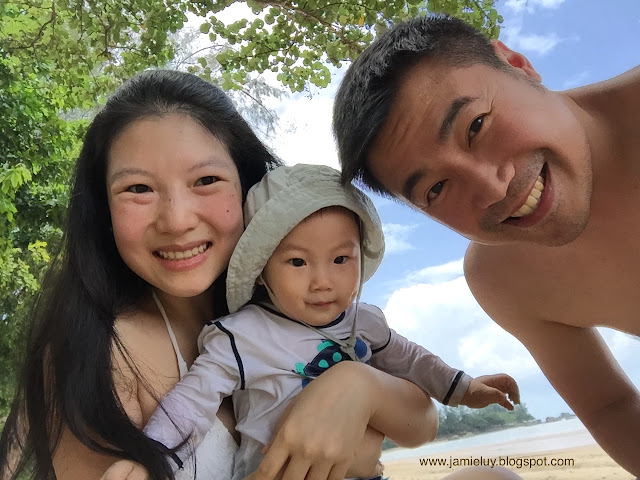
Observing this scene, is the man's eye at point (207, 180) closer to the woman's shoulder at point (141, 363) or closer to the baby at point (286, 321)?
the baby at point (286, 321)

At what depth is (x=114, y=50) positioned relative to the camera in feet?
8.84

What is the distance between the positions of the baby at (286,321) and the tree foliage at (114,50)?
918 mm

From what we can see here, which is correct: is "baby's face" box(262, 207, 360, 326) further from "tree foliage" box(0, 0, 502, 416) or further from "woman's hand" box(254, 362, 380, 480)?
"tree foliage" box(0, 0, 502, 416)

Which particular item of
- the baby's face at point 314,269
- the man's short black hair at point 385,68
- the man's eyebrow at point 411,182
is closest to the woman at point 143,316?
the baby's face at point 314,269

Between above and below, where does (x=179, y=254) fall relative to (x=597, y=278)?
below

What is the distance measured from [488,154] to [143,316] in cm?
84

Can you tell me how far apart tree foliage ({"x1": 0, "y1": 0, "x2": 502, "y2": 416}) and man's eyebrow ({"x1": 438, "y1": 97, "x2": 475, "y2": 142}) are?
954 millimetres

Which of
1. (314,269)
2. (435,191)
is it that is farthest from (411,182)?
(314,269)

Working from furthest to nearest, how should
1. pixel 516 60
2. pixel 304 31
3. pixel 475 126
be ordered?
1. pixel 304 31
2. pixel 516 60
3. pixel 475 126

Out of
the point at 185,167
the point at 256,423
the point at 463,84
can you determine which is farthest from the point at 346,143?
the point at 256,423

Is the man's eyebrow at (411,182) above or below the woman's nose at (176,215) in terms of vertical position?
above

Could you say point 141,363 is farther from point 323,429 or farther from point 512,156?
point 512,156

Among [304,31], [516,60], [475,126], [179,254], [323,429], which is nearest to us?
[323,429]

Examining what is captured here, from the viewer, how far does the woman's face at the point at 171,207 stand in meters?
1.16
